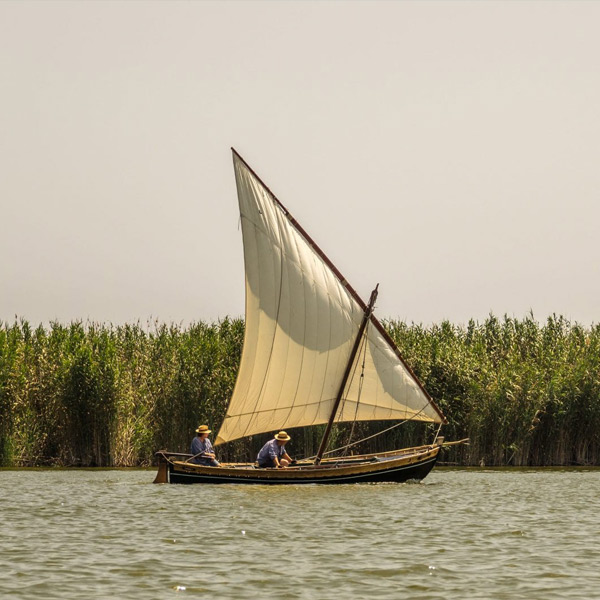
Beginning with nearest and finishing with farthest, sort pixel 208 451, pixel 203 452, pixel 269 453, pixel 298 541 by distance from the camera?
pixel 298 541
pixel 203 452
pixel 269 453
pixel 208 451

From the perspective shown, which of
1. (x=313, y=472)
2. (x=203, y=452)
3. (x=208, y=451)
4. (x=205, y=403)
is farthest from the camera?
(x=205, y=403)

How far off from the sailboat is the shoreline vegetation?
7011 millimetres

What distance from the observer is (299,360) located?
112 ft

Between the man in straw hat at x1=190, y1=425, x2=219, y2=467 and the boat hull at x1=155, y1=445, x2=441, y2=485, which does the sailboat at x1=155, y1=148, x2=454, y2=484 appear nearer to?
the boat hull at x1=155, y1=445, x2=441, y2=485

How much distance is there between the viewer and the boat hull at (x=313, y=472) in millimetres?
33344

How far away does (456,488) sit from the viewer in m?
33.0

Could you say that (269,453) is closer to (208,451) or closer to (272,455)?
(272,455)

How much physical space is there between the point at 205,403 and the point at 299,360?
34.5 ft

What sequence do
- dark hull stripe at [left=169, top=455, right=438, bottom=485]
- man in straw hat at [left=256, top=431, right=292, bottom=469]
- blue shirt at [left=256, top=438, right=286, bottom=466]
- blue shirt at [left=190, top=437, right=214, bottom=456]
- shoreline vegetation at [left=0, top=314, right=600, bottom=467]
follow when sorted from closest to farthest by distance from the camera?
dark hull stripe at [left=169, top=455, right=438, bottom=485], man in straw hat at [left=256, top=431, right=292, bottom=469], blue shirt at [left=256, top=438, right=286, bottom=466], blue shirt at [left=190, top=437, right=214, bottom=456], shoreline vegetation at [left=0, top=314, right=600, bottom=467]

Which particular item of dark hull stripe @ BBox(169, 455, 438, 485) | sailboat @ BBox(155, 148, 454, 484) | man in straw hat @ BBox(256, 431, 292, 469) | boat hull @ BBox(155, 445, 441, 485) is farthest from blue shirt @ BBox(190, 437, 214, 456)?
man in straw hat @ BBox(256, 431, 292, 469)

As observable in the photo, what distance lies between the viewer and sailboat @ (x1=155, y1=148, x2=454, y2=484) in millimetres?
33312

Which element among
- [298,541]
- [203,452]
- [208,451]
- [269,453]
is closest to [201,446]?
[208,451]

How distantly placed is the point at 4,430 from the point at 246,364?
42.7ft

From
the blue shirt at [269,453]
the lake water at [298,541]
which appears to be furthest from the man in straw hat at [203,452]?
the blue shirt at [269,453]
